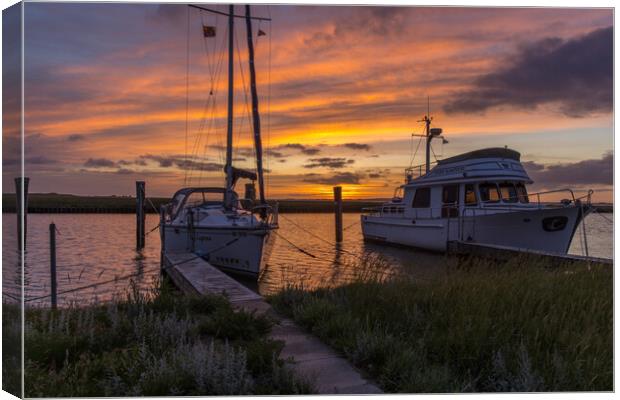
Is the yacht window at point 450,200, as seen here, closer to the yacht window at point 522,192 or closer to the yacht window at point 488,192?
the yacht window at point 488,192

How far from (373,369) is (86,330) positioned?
10.0 ft

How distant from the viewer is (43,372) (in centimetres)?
458

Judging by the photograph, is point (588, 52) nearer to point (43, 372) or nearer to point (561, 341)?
point (561, 341)

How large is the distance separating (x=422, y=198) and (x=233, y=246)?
41.1 feet

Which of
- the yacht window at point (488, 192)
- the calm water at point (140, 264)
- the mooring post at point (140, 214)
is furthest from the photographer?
the mooring post at point (140, 214)

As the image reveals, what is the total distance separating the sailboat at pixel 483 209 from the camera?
66.4 ft

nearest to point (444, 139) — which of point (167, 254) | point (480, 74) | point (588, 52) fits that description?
point (167, 254)

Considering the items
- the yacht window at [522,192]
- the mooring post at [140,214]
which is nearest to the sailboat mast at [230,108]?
the mooring post at [140,214]

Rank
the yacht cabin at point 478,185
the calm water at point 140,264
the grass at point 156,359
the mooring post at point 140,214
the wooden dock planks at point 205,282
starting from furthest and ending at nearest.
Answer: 1. the mooring post at point 140,214
2. the yacht cabin at point 478,185
3. the calm water at point 140,264
4. the wooden dock planks at point 205,282
5. the grass at point 156,359

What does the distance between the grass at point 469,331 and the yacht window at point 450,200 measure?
15.9 metres

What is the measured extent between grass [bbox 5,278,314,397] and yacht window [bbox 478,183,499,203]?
1864 centimetres

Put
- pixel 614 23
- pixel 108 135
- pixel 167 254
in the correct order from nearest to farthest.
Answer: pixel 614 23
pixel 108 135
pixel 167 254

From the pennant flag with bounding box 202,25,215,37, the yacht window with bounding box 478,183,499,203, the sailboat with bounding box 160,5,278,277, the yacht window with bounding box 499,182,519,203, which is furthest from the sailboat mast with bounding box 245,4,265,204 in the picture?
the yacht window with bounding box 499,182,519,203

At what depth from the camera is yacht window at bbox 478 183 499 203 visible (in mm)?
22797
